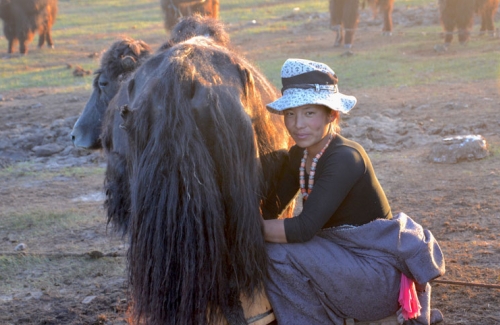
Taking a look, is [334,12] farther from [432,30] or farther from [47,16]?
[47,16]

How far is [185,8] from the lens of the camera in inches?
402

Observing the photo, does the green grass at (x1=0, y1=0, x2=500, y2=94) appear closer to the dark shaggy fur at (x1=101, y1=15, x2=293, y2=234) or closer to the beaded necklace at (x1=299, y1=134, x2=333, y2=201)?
the dark shaggy fur at (x1=101, y1=15, x2=293, y2=234)

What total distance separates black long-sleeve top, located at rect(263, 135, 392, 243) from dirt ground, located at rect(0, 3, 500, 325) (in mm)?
967

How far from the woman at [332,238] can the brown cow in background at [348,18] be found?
10.3 metres

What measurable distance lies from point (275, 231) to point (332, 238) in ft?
0.93

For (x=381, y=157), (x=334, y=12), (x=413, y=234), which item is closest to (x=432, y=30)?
(x=334, y=12)

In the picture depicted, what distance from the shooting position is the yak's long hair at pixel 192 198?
83.9 inches

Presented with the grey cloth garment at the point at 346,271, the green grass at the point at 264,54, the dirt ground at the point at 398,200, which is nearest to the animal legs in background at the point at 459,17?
the green grass at the point at 264,54

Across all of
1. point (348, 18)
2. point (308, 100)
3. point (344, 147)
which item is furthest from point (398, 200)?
point (348, 18)

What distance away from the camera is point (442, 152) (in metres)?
5.70

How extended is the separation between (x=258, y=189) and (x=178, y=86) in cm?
49

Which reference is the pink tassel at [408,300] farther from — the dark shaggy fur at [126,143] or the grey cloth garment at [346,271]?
the dark shaggy fur at [126,143]

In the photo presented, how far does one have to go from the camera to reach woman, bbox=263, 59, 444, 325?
240 centimetres

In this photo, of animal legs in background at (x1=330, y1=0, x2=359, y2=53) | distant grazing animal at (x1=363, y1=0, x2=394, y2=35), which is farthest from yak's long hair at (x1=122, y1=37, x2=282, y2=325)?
distant grazing animal at (x1=363, y1=0, x2=394, y2=35)
